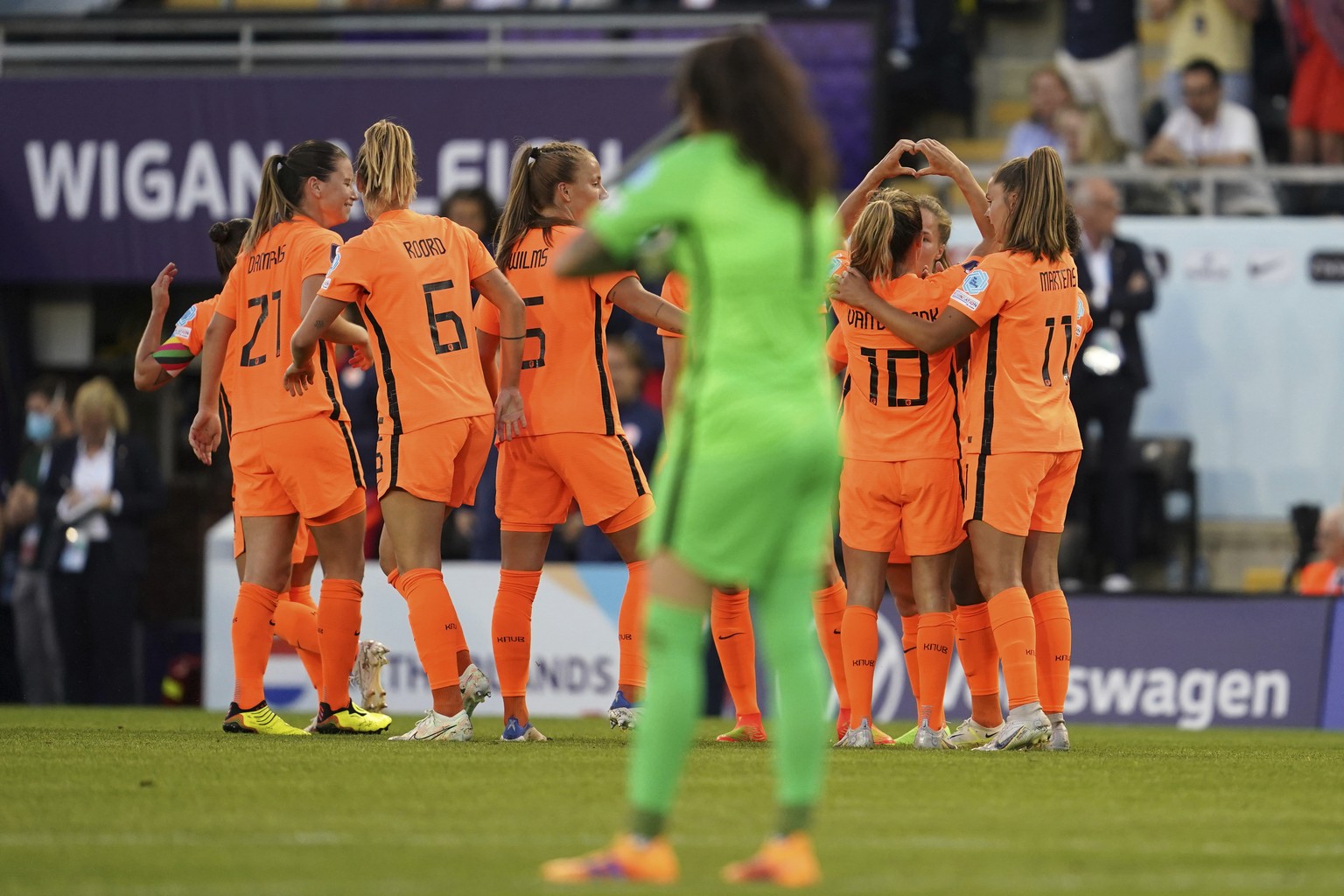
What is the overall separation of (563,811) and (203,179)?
31.2 feet

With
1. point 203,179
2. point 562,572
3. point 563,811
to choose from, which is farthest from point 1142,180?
point 563,811

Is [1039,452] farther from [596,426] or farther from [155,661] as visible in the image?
[155,661]

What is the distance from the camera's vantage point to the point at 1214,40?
50.7 ft

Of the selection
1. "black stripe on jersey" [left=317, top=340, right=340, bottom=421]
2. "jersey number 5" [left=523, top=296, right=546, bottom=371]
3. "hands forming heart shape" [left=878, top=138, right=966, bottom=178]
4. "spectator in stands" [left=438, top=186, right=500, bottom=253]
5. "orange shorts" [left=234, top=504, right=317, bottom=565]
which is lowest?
"orange shorts" [left=234, top=504, right=317, bottom=565]

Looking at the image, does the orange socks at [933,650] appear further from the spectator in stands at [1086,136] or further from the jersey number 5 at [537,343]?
the spectator in stands at [1086,136]

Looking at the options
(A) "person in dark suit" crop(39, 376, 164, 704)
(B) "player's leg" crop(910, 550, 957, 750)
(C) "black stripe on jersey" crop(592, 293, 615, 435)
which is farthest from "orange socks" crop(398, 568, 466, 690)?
(A) "person in dark suit" crop(39, 376, 164, 704)

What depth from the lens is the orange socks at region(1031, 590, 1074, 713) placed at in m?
7.73

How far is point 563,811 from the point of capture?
17.8 feet

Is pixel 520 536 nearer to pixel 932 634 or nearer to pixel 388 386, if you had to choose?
pixel 388 386

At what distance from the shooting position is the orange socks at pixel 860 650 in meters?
7.76

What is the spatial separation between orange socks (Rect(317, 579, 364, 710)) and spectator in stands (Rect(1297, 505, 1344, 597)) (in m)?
6.77

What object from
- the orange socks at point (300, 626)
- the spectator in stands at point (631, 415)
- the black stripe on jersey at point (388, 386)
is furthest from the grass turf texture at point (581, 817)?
the spectator in stands at point (631, 415)

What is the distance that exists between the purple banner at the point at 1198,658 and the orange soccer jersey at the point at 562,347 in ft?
15.3

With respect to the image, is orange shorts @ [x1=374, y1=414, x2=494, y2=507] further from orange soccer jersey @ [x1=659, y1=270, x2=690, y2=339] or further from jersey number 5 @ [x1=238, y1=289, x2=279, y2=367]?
orange soccer jersey @ [x1=659, y1=270, x2=690, y2=339]
